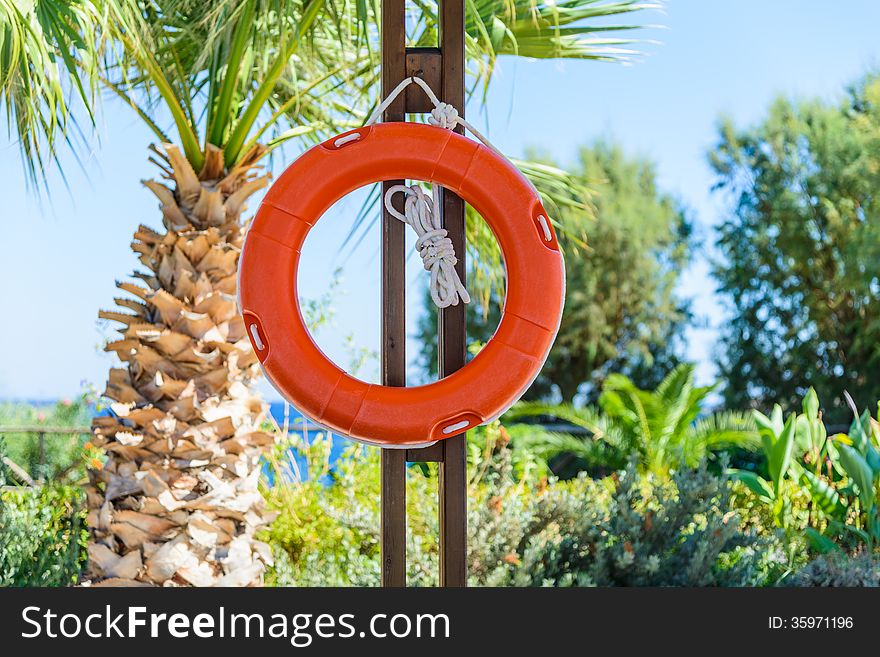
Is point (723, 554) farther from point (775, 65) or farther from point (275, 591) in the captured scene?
point (775, 65)

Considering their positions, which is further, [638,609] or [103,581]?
[103,581]

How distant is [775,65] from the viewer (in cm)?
918

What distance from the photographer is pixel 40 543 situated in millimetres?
3379

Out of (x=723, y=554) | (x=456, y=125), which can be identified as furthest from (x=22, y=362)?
(x=456, y=125)

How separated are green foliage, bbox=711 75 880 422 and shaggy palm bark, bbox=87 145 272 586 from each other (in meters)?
5.90

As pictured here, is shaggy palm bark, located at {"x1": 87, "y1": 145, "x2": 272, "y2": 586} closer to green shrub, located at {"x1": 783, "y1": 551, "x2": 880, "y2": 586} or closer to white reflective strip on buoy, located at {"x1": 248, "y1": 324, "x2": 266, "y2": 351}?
white reflective strip on buoy, located at {"x1": 248, "y1": 324, "x2": 266, "y2": 351}

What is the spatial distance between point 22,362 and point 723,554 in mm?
5418

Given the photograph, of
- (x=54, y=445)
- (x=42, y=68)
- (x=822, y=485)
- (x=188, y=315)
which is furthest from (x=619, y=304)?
(x=42, y=68)

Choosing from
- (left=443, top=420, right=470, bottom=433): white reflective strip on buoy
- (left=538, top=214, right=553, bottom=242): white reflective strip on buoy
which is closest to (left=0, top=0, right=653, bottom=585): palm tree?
(left=538, top=214, right=553, bottom=242): white reflective strip on buoy

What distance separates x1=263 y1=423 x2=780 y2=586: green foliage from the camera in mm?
3066

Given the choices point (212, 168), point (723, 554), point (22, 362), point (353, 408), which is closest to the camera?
point (353, 408)

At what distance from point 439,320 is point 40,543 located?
2.38 meters

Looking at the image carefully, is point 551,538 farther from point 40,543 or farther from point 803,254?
point 803,254

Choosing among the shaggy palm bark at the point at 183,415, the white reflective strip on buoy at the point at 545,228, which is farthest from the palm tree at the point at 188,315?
the white reflective strip on buoy at the point at 545,228
